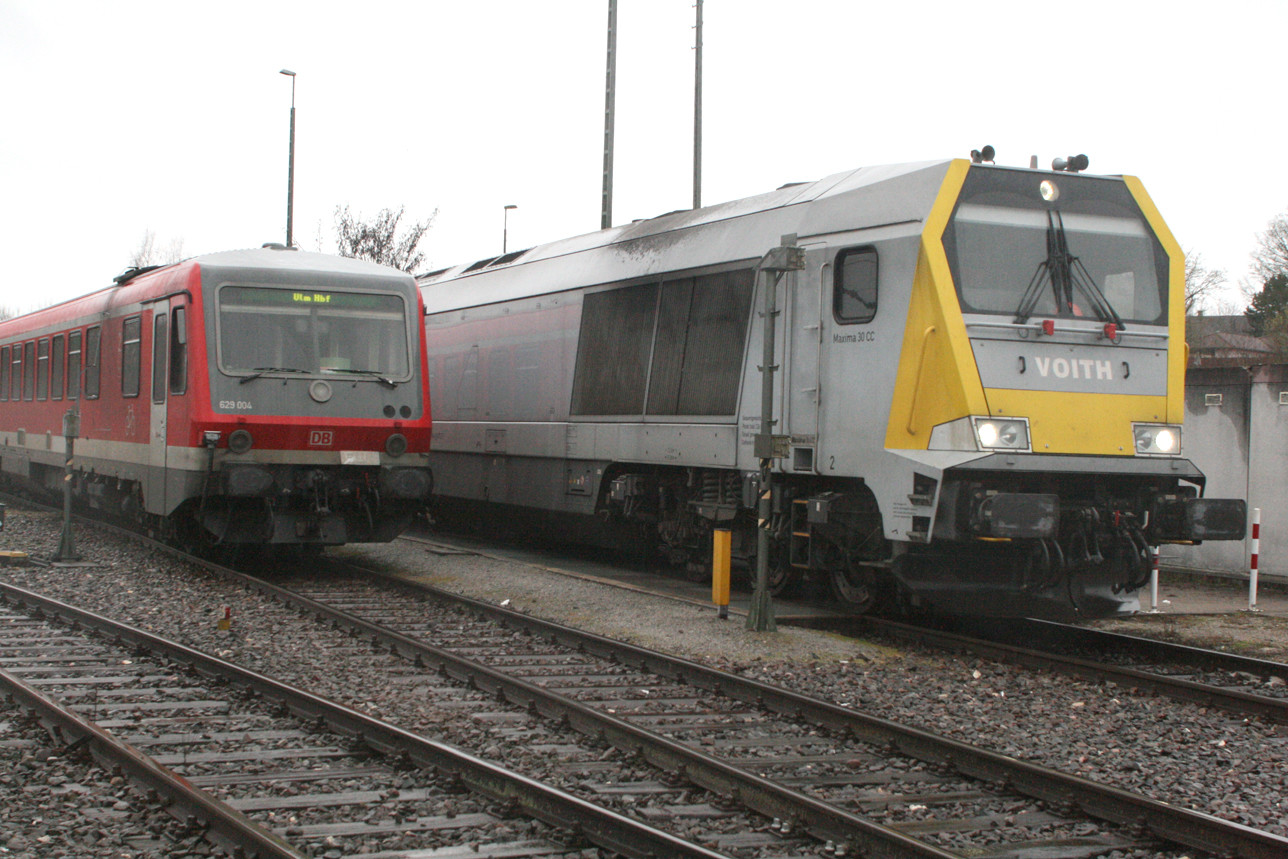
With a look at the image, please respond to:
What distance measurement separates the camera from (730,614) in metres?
10.5

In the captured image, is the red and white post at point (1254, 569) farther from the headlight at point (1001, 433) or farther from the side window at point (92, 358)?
the side window at point (92, 358)

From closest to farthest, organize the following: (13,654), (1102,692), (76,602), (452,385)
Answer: (1102,692), (13,654), (76,602), (452,385)

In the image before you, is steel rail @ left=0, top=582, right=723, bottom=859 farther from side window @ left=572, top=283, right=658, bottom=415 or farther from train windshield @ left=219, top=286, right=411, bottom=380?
side window @ left=572, top=283, right=658, bottom=415

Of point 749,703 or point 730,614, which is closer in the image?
point 749,703

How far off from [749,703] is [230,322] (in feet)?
23.4

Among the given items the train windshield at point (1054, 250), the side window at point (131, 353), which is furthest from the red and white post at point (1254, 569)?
the side window at point (131, 353)

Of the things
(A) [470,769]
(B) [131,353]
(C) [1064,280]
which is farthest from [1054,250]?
(B) [131,353]

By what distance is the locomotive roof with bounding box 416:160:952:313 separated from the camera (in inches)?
370

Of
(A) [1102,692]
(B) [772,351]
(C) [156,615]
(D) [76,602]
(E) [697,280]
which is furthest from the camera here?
(E) [697,280]

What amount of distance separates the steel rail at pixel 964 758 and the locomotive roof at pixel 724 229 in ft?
12.4

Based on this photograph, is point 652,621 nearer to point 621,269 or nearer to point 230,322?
point 621,269

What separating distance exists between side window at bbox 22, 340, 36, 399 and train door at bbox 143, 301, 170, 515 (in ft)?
21.5

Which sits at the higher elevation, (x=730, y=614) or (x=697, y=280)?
(x=697, y=280)

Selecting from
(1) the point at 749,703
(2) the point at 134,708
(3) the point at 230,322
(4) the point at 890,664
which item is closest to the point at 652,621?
(4) the point at 890,664
